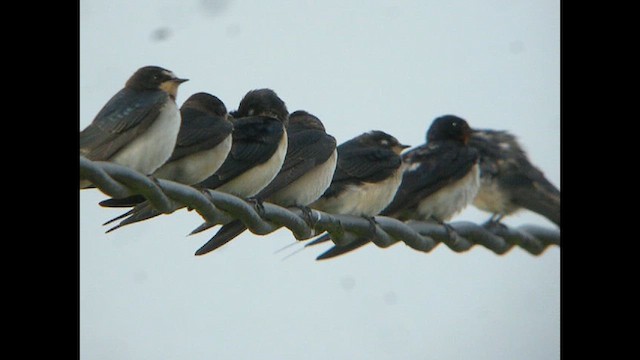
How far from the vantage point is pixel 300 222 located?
795cm

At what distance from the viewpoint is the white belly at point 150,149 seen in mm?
8422

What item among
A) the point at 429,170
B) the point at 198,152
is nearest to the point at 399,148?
the point at 429,170

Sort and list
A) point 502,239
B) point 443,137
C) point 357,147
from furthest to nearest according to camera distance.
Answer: point 443,137, point 357,147, point 502,239

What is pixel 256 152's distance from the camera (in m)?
9.05

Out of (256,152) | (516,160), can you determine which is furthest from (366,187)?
(516,160)

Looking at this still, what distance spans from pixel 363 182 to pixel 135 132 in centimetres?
218

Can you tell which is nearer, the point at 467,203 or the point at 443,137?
the point at 467,203

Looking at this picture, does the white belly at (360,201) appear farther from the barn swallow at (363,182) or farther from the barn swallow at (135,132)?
the barn swallow at (135,132)

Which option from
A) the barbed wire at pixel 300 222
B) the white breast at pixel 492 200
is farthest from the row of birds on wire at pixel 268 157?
the white breast at pixel 492 200

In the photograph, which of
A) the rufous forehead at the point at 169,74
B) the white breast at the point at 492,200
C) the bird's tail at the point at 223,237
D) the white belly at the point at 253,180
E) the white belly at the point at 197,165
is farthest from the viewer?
the white breast at the point at 492,200
